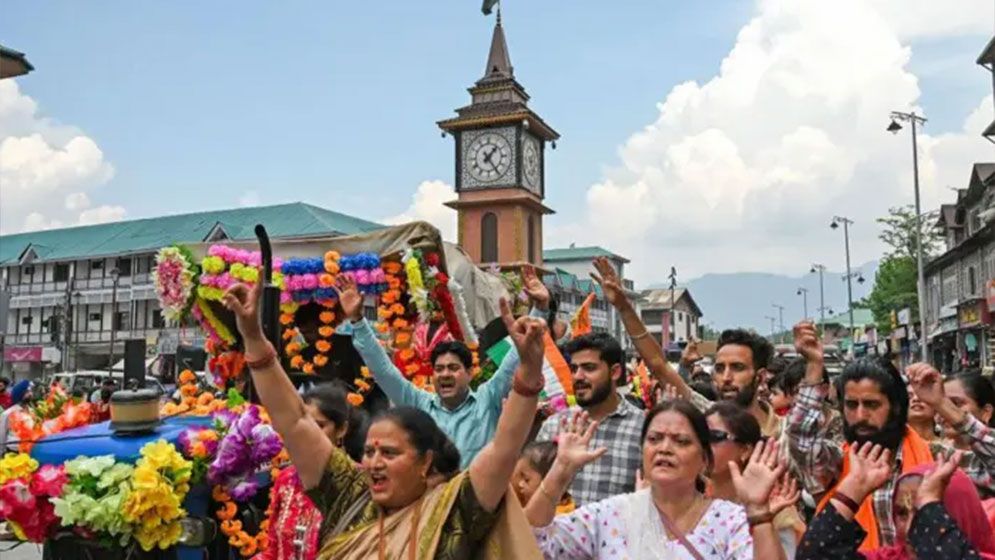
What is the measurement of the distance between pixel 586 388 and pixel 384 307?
435 cm

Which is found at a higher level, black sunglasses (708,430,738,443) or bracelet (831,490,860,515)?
black sunglasses (708,430,738,443)

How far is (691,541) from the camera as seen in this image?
117 inches

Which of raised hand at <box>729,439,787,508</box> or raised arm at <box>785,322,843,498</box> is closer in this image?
raised hand at <box>729,439,787,508</box>

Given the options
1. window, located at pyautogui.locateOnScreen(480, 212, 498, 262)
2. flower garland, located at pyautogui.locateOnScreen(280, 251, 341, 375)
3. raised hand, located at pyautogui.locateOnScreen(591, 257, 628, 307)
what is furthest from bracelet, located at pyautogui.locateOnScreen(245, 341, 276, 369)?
window, located at pyautogui.locateOnScreen(480, 212, 498, 262)

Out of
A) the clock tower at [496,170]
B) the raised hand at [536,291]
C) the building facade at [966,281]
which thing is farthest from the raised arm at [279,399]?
the clock tower at [496,170]

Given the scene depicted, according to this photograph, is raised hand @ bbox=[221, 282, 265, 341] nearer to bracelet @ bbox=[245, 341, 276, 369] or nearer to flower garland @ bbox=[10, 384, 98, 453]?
bracelet @ bbox=[245, 341, 276, 369]

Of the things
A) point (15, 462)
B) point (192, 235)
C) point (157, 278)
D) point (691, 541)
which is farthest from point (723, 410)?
point (192, 235)

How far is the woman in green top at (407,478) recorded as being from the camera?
2822 millimetres

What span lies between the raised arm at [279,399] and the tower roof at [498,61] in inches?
1434

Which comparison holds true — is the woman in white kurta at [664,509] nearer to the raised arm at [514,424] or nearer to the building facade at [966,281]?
the raised arm at [514,424]

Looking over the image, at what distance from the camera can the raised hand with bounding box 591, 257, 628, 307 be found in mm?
5173

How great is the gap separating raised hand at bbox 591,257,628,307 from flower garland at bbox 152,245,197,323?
4779mm

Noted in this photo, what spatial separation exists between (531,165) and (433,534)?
36.9m

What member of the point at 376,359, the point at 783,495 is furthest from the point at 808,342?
the point at 376,359
